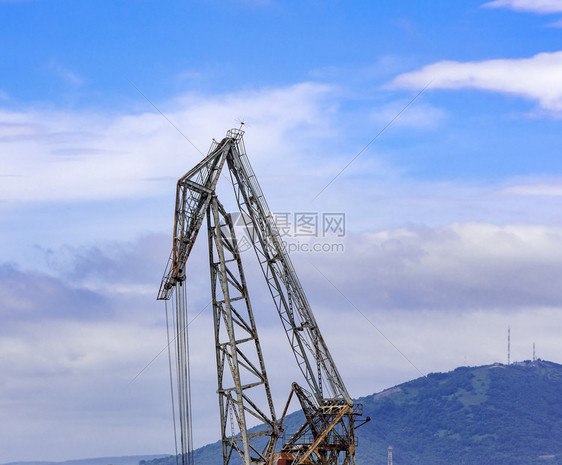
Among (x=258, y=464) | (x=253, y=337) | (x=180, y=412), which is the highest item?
(x=253, y=337)

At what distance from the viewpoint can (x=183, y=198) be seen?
169 ft

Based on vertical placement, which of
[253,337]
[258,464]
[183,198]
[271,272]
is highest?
[183,198]

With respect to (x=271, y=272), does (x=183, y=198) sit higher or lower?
higher

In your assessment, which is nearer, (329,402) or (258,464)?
(258,464)

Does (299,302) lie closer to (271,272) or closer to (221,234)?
(271,272)

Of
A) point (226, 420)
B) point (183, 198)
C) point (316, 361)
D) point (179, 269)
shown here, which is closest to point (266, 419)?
point (226, 420)

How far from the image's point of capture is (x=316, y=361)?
191 feet

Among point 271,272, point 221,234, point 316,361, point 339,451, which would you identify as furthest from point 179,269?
point 339,451

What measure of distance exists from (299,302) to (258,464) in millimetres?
9830

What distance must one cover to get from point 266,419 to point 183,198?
13.3 metres

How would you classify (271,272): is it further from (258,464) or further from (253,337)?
(258,464)

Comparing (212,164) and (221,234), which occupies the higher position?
(212,164)

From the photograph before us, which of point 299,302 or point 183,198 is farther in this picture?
point 299,302

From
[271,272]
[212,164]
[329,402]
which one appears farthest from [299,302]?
[212,164]
